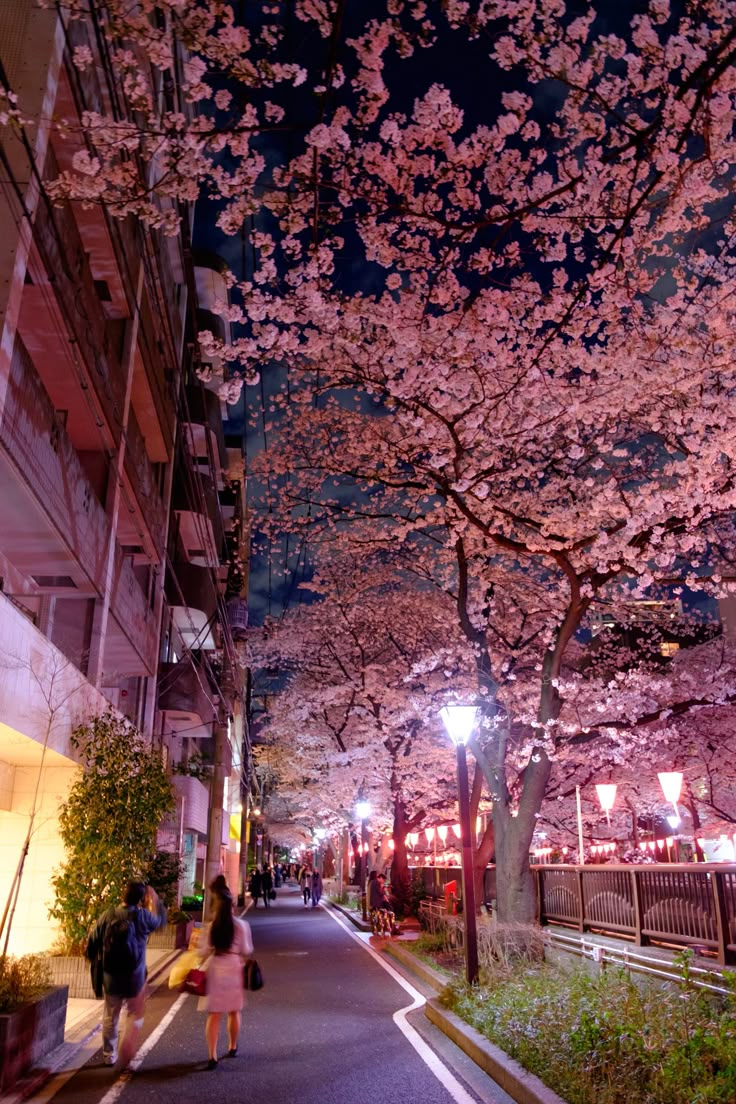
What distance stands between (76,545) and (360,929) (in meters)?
18.4

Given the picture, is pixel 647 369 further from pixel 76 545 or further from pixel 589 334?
pixel 76 545

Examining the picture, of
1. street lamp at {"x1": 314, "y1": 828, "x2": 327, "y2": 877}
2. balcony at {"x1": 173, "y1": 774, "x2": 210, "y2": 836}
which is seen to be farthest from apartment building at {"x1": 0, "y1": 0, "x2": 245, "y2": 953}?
street lamp at {"x1": 314, "y1": 828, "x2": 327, "y2": 877}

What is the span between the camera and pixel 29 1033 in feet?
25.8

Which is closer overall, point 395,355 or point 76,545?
point 395,355

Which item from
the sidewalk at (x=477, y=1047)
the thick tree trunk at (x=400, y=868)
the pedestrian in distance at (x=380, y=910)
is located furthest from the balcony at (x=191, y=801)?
the sidewalk at (x=477, y=1047)

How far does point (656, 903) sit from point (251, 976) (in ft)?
18.9

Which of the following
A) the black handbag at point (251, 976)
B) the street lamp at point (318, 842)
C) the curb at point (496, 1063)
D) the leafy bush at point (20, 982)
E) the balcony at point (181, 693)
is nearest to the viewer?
the curb at point (496, 1063)

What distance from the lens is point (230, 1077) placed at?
8000 mm

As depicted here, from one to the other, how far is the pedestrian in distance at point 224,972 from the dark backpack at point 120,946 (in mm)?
791

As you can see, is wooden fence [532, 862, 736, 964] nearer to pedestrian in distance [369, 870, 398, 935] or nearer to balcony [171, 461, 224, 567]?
pedestrian in distance [369, 870, 398, 935]

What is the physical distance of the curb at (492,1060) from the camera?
21.7 ft

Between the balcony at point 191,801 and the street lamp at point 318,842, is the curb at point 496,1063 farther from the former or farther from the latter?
the street lamp at point 318,842

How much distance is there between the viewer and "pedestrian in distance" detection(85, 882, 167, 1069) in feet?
27.7

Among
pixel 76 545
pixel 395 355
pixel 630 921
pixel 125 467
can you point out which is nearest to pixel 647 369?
pixel 395 355
